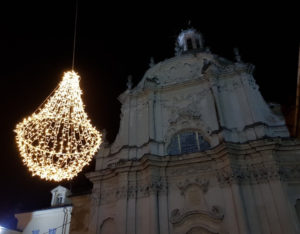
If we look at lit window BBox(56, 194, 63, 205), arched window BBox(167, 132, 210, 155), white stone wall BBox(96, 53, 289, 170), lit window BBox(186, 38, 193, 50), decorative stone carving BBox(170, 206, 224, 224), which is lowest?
decorative stone carving BBox(170, 206, 224, 224)

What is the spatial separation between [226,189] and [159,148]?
14.1ft

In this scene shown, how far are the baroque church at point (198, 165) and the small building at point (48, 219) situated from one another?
16.1ft

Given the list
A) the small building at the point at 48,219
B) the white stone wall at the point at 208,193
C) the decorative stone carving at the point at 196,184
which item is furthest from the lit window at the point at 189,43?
the small building at the point at 48,219

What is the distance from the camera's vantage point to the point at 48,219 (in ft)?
62.7

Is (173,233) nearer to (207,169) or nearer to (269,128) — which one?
(207,169)

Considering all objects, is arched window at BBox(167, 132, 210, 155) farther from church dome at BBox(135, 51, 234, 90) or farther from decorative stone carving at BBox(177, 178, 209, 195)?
church dome at BBox(135, 51, 234, 90)

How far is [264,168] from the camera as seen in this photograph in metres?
11.4

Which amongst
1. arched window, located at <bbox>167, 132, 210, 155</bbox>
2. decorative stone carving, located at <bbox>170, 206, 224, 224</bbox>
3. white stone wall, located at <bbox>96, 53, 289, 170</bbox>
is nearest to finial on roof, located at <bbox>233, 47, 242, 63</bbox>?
white stone wall, located at <bbox>96, 53, 289, 170</bbox>

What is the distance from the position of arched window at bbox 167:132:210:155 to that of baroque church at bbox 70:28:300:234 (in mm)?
58

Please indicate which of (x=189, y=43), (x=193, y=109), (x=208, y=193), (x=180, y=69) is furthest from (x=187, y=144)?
(x=189, y=43)

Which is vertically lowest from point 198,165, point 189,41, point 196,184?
point 196,184

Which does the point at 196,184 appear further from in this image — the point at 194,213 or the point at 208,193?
the point at 194,213

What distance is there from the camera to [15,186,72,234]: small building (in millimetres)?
18250

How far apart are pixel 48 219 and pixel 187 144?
1267 cm
